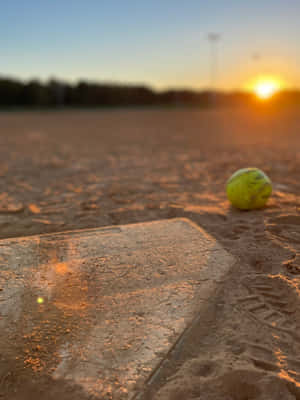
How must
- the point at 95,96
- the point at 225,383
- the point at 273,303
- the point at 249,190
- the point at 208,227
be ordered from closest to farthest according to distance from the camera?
the point at 225,383
the point at 273,303
the point at 208,227
the point at 249,190
the point at 95,96

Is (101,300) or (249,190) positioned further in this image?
(249,190)

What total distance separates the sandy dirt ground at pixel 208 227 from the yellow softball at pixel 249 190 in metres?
0.12

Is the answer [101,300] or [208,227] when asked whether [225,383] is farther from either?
[208,227]

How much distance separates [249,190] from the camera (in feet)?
13.5

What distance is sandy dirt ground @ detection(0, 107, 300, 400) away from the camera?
6.37ft

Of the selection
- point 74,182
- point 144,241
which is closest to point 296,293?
point 144,241

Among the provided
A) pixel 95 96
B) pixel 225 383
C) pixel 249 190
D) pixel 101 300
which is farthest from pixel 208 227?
pixel 95 96

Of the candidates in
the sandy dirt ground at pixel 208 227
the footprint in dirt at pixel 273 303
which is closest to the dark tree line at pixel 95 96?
the sandy dirt ground at pixel 208 227

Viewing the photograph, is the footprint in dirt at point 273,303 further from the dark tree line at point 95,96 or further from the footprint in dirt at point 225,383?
the dark tree line at point 95,96

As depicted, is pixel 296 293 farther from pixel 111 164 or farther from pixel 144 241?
pixel 111 164

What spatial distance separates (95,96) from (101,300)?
6174 centimetres

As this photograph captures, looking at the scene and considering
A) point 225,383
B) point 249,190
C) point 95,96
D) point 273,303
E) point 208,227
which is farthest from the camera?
point 95,96

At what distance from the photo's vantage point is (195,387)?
1894 mm

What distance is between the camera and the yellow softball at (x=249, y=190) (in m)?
4.12
